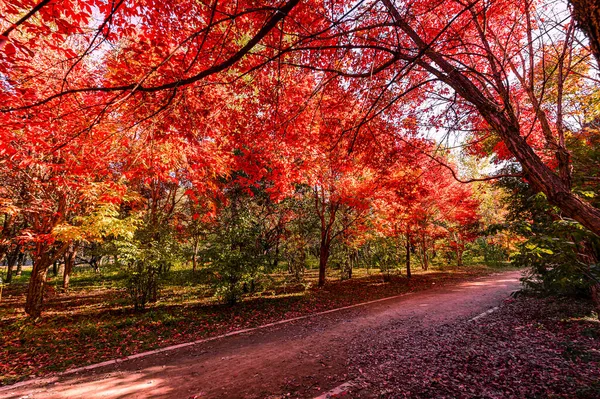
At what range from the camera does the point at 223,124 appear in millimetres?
5688

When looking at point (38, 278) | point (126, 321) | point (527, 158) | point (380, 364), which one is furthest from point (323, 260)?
point (38, 278)

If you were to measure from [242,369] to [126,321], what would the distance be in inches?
204

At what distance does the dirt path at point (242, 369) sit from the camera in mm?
3834

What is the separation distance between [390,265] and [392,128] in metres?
10.3

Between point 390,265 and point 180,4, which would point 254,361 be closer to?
point 180,4

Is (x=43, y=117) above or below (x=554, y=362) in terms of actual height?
above

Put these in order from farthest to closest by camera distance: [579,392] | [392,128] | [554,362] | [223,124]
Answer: [392,128], [223,124], [554,362], [579,392]

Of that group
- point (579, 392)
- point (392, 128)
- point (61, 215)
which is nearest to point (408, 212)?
point (392, 128)

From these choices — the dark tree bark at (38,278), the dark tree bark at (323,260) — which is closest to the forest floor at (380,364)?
the dark tree bark at (38,278)

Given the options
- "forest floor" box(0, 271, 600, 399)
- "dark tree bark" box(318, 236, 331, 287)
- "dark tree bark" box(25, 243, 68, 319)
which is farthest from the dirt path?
"dark tree bark" box(25, 243, 68, 319)

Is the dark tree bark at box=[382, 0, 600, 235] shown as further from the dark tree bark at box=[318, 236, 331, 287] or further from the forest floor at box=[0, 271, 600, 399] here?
the dark tree bark at box=[318, 236, 331, 287]

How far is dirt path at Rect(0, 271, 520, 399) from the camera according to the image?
12.6ft

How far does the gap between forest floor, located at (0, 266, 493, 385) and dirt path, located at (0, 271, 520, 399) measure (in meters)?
0.89

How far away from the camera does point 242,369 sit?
446 cm
